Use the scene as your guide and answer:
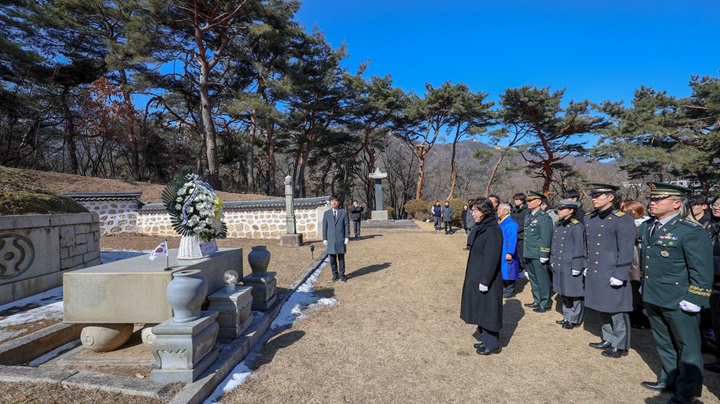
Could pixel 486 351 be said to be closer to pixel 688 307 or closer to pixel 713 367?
pixel 688 307

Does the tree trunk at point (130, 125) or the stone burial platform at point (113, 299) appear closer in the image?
the stone burial platform at point (113, 299)

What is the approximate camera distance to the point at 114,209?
1288 centimetres

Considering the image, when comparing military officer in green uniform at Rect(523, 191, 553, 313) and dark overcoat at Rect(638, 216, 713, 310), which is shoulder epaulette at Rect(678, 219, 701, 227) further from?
military officer in green uniform at Rect(523, 191, 553, 313)

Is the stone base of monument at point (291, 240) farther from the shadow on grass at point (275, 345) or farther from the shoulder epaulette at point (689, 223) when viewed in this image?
the shoulder epaulette at point (689, 223)

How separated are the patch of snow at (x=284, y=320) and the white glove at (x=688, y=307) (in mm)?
3971

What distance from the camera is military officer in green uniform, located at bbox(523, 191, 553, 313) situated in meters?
5.00

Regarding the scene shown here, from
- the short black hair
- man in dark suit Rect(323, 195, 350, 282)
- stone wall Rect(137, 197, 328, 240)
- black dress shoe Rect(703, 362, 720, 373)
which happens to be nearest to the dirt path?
black dress shoe Rect(703, 362, 720, 373)

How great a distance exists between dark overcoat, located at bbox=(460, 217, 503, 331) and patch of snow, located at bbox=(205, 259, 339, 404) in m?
2.49

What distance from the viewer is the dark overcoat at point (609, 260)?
11.9ft

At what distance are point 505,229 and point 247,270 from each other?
5883mm

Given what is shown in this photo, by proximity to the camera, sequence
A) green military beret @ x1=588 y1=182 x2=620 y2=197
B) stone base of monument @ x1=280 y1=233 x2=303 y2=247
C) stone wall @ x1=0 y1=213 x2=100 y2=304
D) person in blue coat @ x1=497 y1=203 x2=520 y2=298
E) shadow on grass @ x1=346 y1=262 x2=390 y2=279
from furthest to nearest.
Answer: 1. stone base of monument @ x1=280 y1=233 x2=303 y2=247
2. shadow on grass @ x1=346 y1=262 x2=390 y2=279
3. person in blue coat @ x1=497 y1=203 x2=520 y2=298
4. stone wall @ x1=0 y1=213 x2=100 y2=304
5. green military beret @ x1=588 y1=182 x2=620 y2=197

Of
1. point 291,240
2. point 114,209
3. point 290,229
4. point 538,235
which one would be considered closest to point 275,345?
point 538,235

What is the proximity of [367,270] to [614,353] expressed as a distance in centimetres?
503

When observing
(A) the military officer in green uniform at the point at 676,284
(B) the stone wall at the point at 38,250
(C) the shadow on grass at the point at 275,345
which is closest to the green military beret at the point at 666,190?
(A) the military officer in green uniform at the point at 676,284
